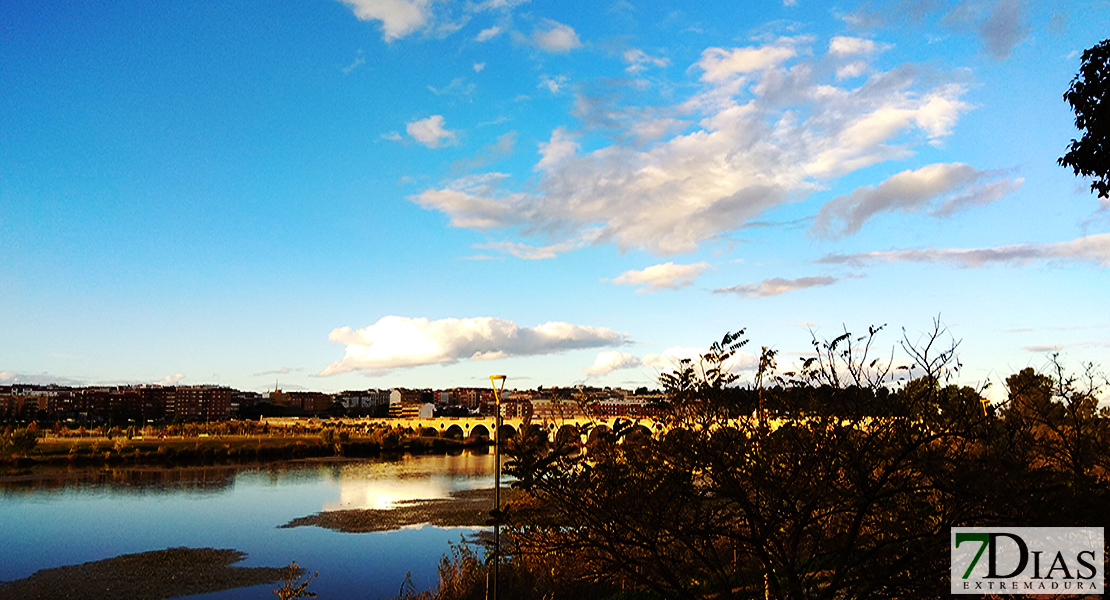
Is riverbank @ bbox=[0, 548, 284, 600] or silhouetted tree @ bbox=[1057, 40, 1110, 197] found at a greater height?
silhouetted tree @ bbox=[1057, 40, 1110, 197]

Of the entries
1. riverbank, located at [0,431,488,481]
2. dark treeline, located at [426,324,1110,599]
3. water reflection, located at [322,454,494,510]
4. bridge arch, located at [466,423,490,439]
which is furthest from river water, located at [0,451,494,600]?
bridge arch, located at [466,423,490,439]

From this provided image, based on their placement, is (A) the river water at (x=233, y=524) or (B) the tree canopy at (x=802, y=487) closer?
(B) the tree canopy at (x=802, y=487)

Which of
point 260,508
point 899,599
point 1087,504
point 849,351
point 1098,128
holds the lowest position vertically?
point 260,508

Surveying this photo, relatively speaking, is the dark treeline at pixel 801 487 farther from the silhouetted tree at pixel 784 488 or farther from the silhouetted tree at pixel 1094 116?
the silhouetted tree at pixel 1094 116

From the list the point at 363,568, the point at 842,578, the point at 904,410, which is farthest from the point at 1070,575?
the point at 363,568

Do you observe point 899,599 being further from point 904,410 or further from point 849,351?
point 849,351

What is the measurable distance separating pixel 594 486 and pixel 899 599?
232 centimetres

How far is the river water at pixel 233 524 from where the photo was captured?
1093 inches

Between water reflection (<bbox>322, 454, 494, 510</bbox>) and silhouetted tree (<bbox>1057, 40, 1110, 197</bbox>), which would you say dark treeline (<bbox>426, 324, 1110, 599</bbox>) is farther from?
water reflection (<bbox>322, 454, 494, 510</bbox>)

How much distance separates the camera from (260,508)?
43.5 m

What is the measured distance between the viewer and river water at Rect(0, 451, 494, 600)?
91.0ft

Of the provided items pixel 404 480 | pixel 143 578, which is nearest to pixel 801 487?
pixel 143 578

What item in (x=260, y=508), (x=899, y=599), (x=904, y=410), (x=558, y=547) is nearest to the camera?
(x=899, y=599)

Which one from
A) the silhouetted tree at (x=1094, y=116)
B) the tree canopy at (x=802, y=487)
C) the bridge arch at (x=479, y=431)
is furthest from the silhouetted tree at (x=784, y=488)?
the bridge arch at (x=479, y=431)
